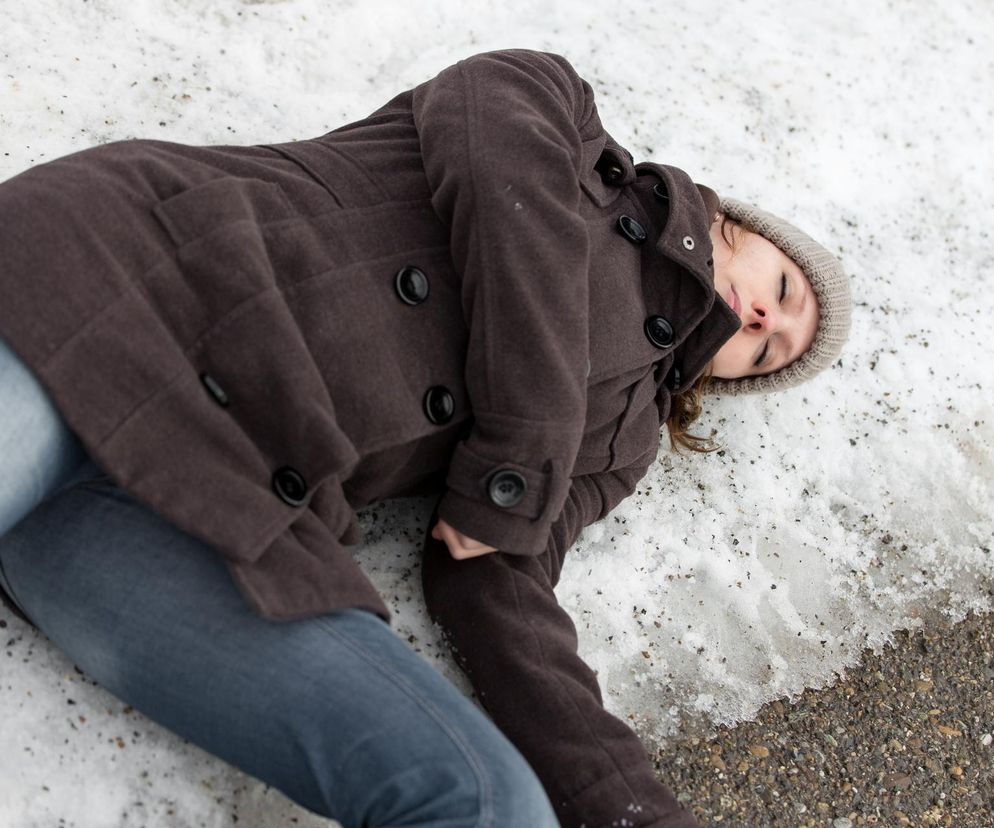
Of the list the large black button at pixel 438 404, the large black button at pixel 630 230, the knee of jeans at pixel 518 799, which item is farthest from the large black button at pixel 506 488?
the large black button at pixel 630 230

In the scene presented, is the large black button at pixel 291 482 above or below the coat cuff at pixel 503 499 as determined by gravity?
above

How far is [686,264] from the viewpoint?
171 cm

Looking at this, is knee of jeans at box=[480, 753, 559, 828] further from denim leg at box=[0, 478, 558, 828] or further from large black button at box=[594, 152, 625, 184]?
large black button at box=[594, 152, 625, 184]

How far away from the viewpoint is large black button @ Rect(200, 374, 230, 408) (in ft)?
4.26

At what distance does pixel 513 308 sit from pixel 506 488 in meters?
0.28

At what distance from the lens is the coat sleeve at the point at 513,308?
4.93 ft

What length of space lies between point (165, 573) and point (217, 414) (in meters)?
0.23

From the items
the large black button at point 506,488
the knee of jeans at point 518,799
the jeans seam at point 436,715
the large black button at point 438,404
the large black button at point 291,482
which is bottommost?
the knee of jeans at point 518,799

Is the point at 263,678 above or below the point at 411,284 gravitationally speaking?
below

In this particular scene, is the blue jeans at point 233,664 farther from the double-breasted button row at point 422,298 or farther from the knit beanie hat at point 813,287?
the knit beanie hat at point 813,287

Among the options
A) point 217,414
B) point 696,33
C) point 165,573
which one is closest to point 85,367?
point 217,414

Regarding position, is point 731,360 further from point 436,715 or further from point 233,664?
point 233,664

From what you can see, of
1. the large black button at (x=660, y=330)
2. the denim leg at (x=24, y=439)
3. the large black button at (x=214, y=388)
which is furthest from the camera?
the large black button at (x=660, y=330)

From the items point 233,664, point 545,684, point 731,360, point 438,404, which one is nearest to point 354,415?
point 438,404
